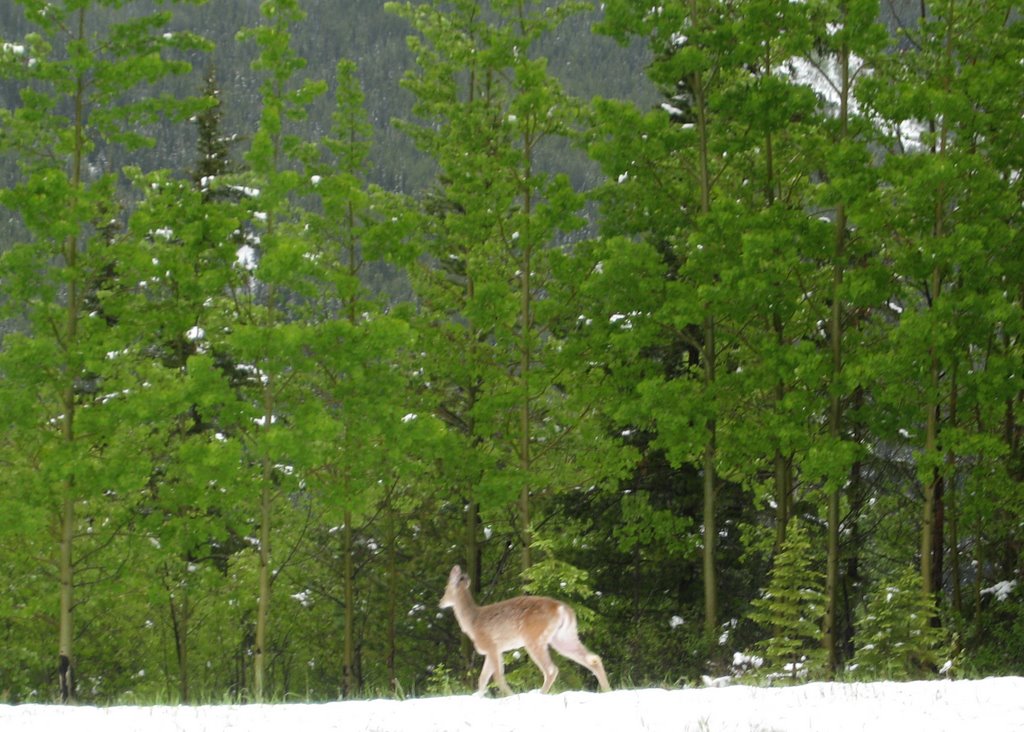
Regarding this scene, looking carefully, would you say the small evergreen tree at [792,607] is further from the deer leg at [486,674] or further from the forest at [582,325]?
the deer leg at [486,674]

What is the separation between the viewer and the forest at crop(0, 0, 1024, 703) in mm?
17406

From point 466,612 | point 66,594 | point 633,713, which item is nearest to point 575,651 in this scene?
point 466,612

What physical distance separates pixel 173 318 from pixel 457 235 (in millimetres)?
5716

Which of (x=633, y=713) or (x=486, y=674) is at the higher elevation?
(x=486, y=674)

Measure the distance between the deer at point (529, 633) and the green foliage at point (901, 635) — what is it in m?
5.88

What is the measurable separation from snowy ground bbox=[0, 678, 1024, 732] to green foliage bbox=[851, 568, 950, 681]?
257 inches

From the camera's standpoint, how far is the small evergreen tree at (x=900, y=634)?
1520 cm

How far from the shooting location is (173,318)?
1825 cm

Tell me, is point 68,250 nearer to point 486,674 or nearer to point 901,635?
point 486,674

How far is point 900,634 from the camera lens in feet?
51.2

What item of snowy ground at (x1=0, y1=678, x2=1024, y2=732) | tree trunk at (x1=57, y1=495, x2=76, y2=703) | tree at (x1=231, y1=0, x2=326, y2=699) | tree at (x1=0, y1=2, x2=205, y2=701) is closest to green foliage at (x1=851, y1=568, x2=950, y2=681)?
snowy ground at (x1=0, y1=678, x2=1024, y2=732)

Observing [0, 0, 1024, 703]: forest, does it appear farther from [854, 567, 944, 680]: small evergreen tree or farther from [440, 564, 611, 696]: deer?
[440, 564, 611, 696]: deer

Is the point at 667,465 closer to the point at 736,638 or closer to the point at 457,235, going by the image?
the point at 736,638

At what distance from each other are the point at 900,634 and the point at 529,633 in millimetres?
7151
